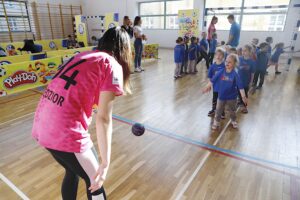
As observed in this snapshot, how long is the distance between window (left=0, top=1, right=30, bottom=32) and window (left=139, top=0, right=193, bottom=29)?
6.80 metres

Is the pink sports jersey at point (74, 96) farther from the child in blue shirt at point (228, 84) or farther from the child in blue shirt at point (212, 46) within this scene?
the child in blue shirt at point (212, 46)

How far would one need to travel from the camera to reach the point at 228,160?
8.76ft

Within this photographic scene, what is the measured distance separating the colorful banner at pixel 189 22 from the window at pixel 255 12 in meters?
0.97

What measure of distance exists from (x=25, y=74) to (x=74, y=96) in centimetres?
483

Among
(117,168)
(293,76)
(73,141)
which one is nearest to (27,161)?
(117,168)

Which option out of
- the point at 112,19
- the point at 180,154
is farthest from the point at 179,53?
the point at 112,19

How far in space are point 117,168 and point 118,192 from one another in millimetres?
389

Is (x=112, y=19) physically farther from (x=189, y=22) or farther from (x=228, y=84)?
(x=228, y=84)

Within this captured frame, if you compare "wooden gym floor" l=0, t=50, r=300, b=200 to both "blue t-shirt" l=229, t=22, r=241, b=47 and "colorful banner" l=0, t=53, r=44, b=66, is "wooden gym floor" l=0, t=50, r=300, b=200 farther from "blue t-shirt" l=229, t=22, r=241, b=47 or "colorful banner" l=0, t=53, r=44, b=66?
"blue t-shirt" l=229, t=22, r=241, b=47

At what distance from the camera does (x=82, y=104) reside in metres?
1.13

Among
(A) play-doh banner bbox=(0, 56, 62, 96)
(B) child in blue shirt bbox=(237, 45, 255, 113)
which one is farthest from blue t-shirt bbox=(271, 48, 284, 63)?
(A) play-doh banner bbox=(0, 56, 62, 96)

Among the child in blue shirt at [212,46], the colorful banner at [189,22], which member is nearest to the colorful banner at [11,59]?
the child in blue shirt at [212,46]

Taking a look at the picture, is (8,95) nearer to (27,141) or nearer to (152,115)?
(27,141)

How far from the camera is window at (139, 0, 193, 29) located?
41.3 feet
